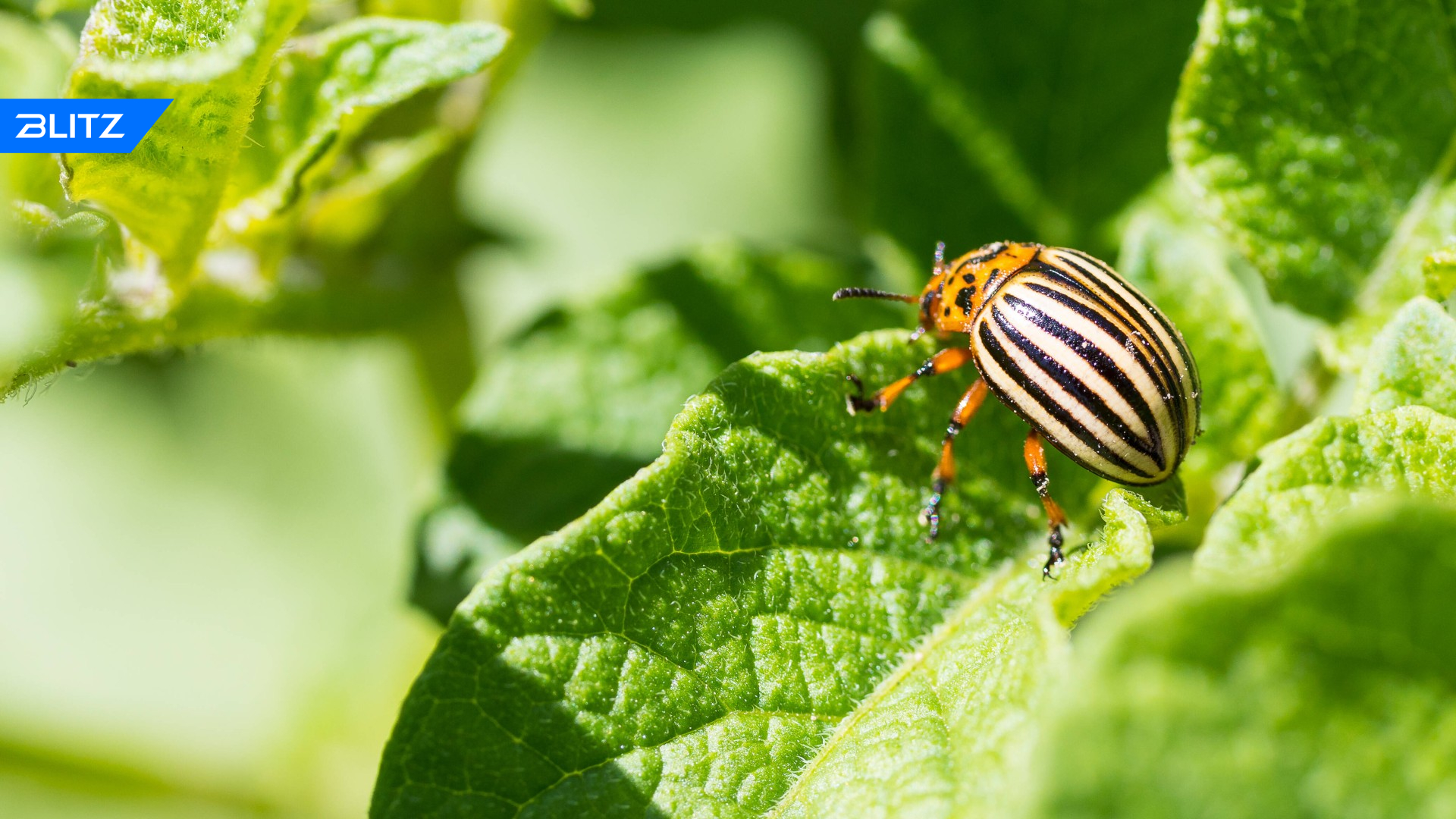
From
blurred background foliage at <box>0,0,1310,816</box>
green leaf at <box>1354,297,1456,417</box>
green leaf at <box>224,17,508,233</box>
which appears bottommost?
blurred background foliage at <box>0,0,1310,816</box>

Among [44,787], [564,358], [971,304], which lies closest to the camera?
[971,304]

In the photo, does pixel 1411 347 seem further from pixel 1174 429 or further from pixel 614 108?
pixel 614 108

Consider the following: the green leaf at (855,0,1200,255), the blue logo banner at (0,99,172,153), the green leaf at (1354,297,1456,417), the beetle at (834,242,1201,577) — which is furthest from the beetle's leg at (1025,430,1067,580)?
the blue logo banner at (0,99,172,153)

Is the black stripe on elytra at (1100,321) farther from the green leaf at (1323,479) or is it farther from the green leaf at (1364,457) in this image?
the green leaf at (1323,479)

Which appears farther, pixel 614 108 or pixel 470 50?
pixel 614 108

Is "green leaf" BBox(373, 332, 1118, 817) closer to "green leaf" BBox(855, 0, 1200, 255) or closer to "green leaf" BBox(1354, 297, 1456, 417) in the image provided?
"green leaf" BBox(1354, 297, 1456, 417)

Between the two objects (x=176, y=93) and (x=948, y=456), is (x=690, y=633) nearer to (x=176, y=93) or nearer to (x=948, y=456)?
(x=948, y=456)

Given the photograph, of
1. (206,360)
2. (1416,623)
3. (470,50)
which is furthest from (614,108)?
(1416,623)
